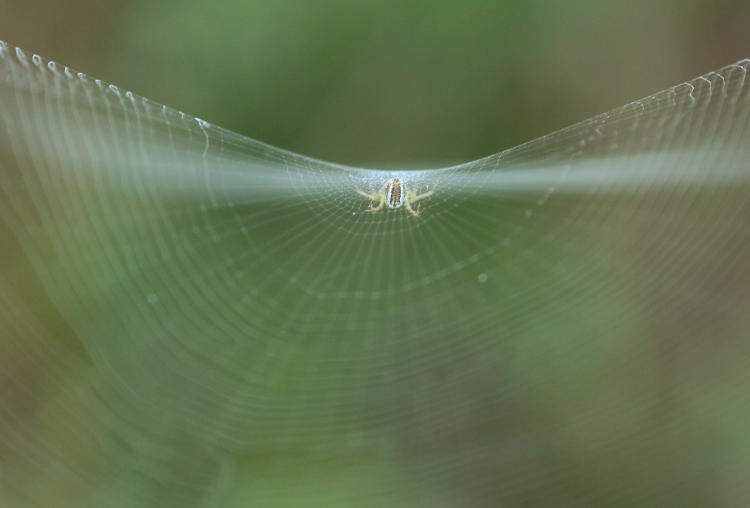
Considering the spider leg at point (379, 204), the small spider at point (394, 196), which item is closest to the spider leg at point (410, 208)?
the small spider at point (394, 196)

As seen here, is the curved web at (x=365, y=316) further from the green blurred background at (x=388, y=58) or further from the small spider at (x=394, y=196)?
the green blurred background at (x=388, y=58)

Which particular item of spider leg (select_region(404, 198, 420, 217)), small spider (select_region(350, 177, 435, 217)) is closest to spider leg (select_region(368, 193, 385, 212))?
small spider (select_region(350, 177, 435, 217))

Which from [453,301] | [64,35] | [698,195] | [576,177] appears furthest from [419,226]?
[64,35]

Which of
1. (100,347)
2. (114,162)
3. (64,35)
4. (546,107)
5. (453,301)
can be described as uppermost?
(64,35)

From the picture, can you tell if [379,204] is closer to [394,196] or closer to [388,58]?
[394,196]

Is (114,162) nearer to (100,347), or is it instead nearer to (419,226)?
(100,347)

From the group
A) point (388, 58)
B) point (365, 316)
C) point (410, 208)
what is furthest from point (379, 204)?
point (388, 58)

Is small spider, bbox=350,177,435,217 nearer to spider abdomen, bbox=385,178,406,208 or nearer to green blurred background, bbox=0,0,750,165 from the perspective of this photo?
spider abdomen, bbox=385,178,406,208
